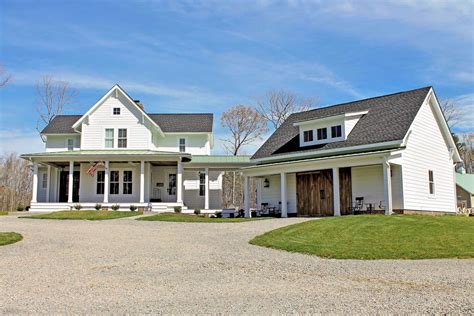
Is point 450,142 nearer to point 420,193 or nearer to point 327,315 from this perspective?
point 420,193

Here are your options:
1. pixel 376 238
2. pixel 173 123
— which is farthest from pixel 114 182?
pixel 376 238

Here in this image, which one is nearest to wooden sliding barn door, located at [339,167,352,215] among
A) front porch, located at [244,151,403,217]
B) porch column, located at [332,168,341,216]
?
front porch, located at [244,151,403,217]

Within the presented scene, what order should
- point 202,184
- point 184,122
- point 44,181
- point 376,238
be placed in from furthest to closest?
point 184,122 < point 202,184 < point 44,181 < point 376,238

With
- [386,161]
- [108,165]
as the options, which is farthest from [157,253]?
[108,165]

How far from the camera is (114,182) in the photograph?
3306 cm

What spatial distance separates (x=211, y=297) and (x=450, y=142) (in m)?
22.9

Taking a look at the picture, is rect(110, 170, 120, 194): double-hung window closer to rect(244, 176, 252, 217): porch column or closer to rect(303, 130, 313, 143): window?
rect(244, 176, 252, 217): porch column

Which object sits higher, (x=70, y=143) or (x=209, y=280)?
(x=70, y=143)

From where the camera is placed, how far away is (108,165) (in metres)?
31.2

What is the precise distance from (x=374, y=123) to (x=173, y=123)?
57.1 feet

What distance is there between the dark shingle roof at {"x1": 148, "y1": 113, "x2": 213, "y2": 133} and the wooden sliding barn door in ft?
48.1

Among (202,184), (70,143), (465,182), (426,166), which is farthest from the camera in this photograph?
(465,182)

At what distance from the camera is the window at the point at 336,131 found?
83.4 feet

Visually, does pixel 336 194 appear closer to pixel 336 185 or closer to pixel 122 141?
pixel 336 185
